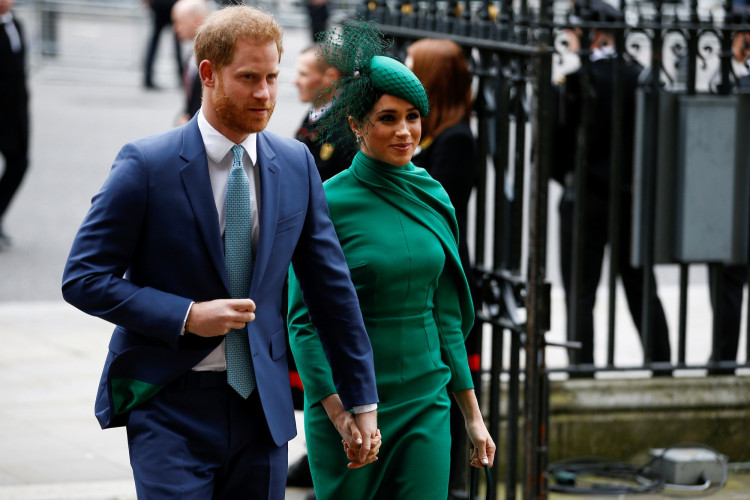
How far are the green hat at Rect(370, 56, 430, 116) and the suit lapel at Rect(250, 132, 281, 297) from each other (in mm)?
496

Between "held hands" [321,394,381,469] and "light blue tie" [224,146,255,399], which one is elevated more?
"light blue tie" [224,146,255,399]

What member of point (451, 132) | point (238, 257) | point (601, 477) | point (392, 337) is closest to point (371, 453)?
point (392, 337)

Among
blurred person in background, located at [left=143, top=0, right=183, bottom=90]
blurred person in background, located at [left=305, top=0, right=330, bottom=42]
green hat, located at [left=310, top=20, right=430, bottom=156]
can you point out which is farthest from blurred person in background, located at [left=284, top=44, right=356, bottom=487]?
blurred person in background, located at [left=305, top=0, right=330, bottom=42]

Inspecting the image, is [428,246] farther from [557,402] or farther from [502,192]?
[557,402]

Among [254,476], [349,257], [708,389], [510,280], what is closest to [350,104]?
[349,257]

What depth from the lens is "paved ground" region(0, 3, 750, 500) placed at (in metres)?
5.90

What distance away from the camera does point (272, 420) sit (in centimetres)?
323

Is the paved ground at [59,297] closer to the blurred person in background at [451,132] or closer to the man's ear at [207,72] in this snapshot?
the blurred person in background at [451,132]

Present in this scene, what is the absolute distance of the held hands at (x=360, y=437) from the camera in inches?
133

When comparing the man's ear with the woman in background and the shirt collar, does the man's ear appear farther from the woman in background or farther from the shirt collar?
the woman in background

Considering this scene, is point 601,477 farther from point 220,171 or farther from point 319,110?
point 220,171

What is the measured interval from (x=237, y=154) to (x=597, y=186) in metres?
3.91

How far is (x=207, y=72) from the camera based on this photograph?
3148mm

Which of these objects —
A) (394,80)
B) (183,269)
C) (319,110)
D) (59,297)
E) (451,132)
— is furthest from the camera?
(59,297)
